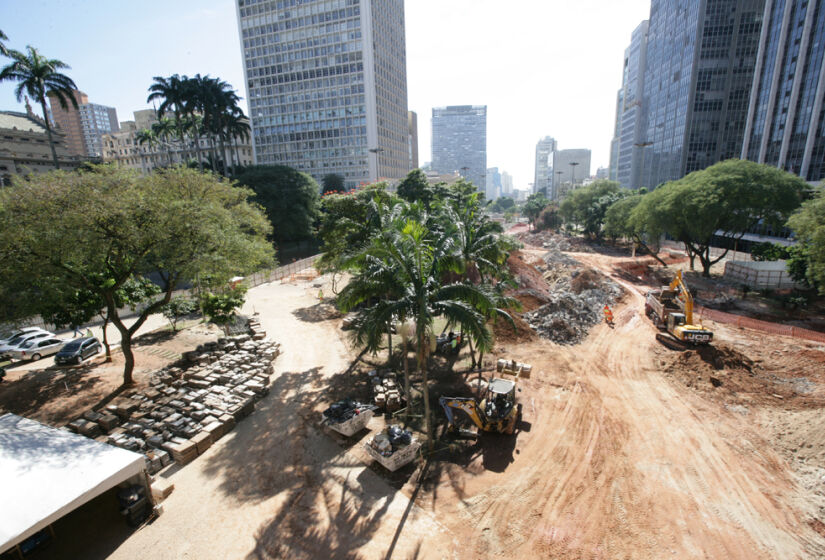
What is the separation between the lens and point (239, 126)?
2295 inches

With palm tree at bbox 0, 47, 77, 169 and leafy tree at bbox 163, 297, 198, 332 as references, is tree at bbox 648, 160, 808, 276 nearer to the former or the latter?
leafy tree at bbox 163, 297, 198, 332

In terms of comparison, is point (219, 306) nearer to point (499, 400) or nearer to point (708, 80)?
point (499, 400)

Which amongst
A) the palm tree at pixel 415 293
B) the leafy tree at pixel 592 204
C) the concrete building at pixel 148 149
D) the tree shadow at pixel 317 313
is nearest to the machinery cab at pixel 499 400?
the palm tree at pixel 415 293

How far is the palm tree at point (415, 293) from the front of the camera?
456 inches

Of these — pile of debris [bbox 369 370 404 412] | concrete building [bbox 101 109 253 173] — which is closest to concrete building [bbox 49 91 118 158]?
concrete building [bbox 101 109 253 173]

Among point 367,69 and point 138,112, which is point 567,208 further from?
point 138,112

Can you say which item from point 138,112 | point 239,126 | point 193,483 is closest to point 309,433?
point 193,483

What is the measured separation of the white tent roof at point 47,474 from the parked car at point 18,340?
547 inches

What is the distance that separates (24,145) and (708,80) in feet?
465

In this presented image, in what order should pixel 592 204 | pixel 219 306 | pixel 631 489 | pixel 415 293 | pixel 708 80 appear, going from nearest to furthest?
pixel 631 489 < pixel 415 293 < pixel 219 306 < pixel 592 204 < pixel 708 80

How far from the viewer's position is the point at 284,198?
54.0 metres

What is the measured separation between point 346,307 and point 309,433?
5135 mm

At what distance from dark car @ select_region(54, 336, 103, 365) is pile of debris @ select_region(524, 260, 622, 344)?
83.4 feet

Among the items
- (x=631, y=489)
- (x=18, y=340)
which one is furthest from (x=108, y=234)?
(x=631, y=489)
